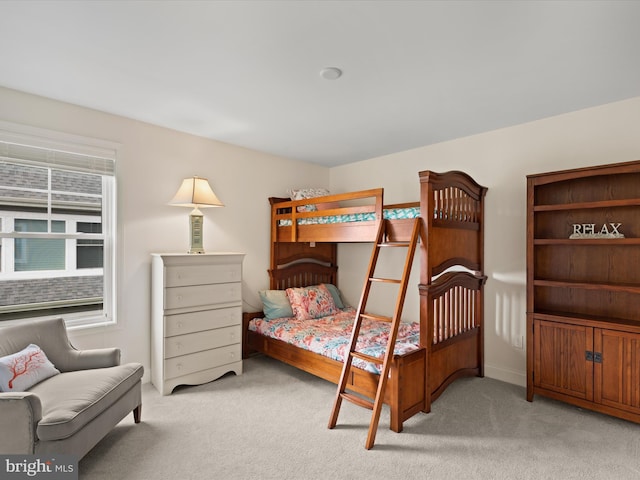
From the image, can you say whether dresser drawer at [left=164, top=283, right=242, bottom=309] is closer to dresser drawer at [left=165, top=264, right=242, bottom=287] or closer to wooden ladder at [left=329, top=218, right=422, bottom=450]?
dresser drawer at [left=165, top=264, right=242, bottom=287]

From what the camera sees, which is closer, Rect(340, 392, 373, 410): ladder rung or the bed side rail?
Rect(340, 392, 373, 410): ladder rung

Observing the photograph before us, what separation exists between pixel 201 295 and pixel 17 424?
163cm

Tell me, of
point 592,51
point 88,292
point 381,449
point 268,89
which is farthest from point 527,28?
point 88,292

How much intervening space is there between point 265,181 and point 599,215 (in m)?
3.37

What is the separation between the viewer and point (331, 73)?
2340 mm

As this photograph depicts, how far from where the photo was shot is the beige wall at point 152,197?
9.71ft

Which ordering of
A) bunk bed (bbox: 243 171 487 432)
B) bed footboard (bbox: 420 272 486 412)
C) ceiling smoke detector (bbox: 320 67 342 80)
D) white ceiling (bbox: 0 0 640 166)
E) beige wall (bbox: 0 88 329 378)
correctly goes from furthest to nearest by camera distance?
1. beige wall (bbox: 0 88 329 378)
2. bed footboard (bbox: 420 272 486 412)
3. bunk bed (bbox: 243 171 487 432)
4. ceiling smoke detector (bbox: 320 67 342 80)
5. white ceiling (bbox: 0 0 640 166)

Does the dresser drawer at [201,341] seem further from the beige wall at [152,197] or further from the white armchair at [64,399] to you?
the white armchair at [64,399]

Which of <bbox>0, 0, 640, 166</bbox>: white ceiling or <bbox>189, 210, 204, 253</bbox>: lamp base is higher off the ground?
<bbox>0, 0, 640, 166</bbox>: white ceiling

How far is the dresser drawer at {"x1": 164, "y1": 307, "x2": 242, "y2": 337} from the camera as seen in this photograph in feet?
10.2

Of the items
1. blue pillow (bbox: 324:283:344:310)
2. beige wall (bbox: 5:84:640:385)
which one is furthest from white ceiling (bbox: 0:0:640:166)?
blue pillow (bbox: 324:283:344:310)

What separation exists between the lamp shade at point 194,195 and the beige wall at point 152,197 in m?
0.22

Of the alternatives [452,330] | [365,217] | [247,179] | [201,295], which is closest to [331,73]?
[365,217]

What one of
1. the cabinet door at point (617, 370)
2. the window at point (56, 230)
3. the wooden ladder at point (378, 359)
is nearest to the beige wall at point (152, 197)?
the window at point (56, 230)
